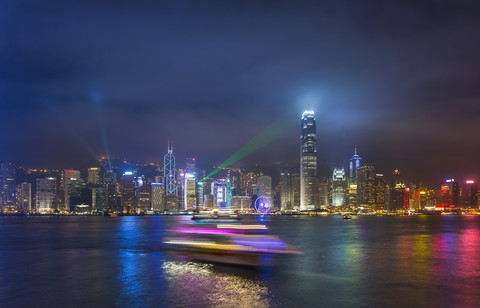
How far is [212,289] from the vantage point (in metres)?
20.5

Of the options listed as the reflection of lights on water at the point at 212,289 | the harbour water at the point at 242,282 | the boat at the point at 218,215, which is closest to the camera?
the reflection of lights on water at the point at 212,289

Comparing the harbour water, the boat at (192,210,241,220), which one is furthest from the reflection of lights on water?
the boat at (192,210,241,220)

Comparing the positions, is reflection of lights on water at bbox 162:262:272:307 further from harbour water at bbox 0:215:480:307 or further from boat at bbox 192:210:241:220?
boat at bbox 192:210:241:220

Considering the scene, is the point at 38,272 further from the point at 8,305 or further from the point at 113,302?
the point at 113,302

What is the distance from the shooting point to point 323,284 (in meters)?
22.5

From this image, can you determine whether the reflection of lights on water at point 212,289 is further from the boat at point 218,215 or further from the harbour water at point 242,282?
the boat at point 218,215

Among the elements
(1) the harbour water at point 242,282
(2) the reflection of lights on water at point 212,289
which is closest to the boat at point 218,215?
(1) the harbour water at point 242,282

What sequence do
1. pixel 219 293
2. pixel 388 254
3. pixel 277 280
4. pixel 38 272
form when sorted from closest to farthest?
pixel 219 293 → pixel 277 280 → pixel 38 272 → pixel 388 254

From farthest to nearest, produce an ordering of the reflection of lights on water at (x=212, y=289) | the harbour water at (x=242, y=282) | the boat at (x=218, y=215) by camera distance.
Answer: the boat at (x=218, y=215) < the harbour water at (x=242, y=282) < the reflection of lights on water at (x=212, y=289)

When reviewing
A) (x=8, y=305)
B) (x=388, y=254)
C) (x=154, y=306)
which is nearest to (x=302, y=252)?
(x=388, y=254)

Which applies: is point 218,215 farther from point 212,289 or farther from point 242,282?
point 212,289

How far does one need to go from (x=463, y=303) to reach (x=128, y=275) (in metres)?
18.0

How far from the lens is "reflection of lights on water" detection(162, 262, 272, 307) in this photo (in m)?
17.9

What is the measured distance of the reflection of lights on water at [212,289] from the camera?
17.9m
